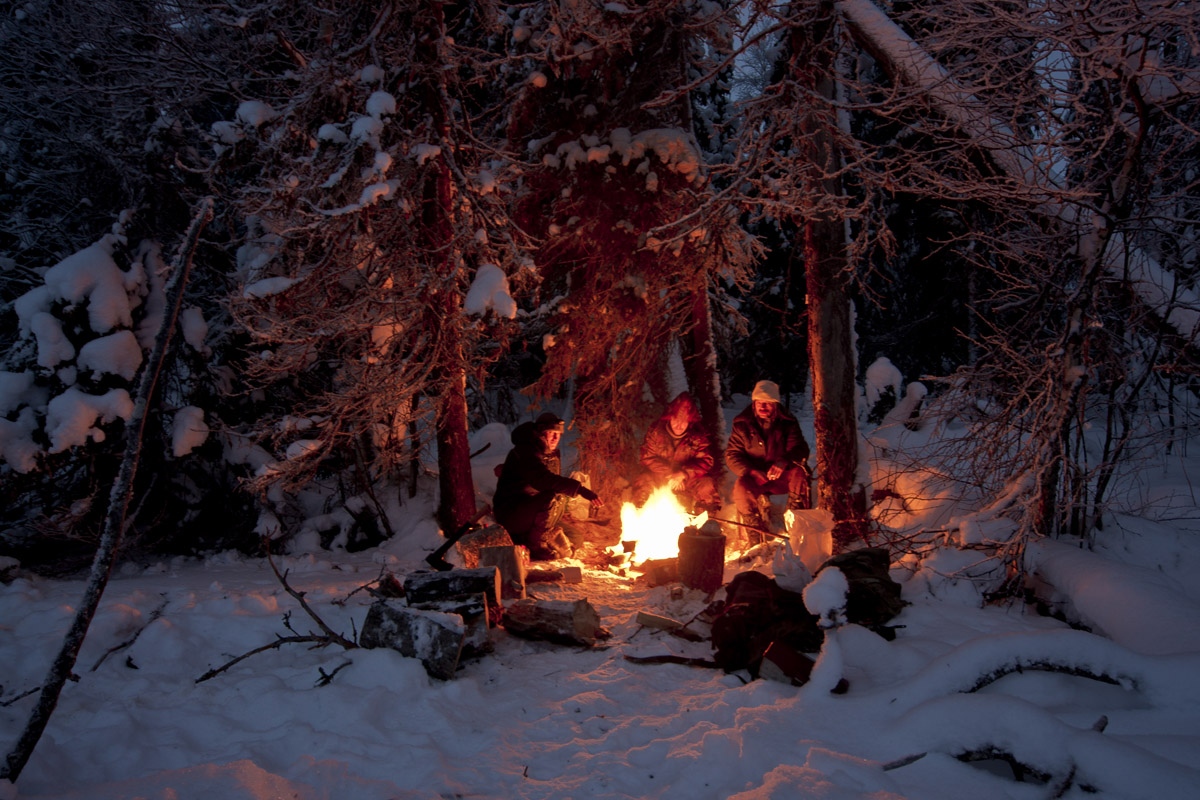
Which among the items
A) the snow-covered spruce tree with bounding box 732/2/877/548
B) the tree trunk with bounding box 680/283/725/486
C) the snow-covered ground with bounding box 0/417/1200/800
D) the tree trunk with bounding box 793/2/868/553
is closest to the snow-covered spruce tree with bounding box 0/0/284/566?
the snow-covered ground with bounding box 0/417/1200/800

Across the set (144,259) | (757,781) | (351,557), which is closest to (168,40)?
(144,259)

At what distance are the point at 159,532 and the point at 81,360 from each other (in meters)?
2.46

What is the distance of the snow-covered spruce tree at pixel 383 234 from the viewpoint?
609 cm

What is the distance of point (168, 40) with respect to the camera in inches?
326

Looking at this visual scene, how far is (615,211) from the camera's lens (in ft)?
25.6

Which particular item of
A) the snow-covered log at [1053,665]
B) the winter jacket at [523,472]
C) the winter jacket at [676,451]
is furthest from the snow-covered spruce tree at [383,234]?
the snow-covered log at [1053,665]

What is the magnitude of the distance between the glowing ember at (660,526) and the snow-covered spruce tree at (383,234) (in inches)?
88.7

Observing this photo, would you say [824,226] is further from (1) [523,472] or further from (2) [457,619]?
(2) [457,619]

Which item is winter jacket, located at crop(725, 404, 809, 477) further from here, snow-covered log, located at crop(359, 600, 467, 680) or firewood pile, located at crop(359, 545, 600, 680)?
snow-covered log, located at crop(359, 600, 467, 680)

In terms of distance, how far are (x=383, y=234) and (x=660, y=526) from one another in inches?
180

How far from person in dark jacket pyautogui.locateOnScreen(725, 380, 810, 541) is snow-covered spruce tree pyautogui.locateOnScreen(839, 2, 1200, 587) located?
228cm

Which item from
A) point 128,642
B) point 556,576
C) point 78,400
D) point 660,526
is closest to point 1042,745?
point 556,576

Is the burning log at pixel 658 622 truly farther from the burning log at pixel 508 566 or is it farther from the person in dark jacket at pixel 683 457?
the person in dark jacket at pixel 683 457

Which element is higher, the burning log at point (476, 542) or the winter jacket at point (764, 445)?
the winter jacket at point (764, 445)
